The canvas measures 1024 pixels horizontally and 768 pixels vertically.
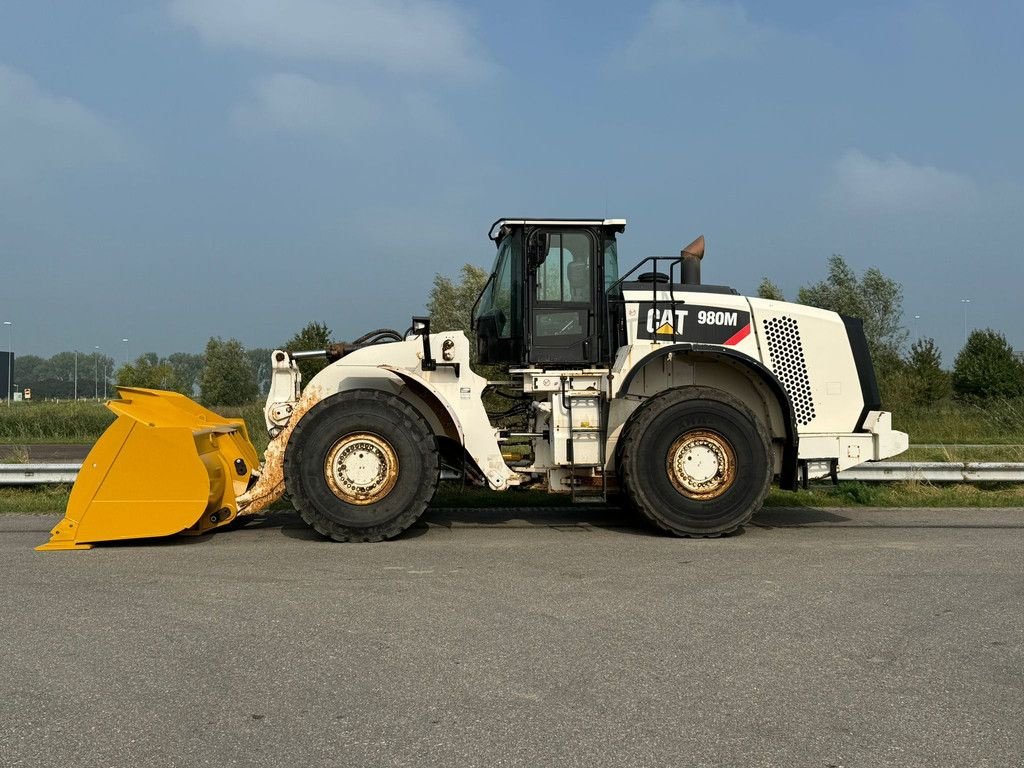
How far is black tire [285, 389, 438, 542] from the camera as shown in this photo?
774 centimetres

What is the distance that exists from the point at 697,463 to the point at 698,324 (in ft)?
4.20

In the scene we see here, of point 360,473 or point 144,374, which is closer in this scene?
point 360,473

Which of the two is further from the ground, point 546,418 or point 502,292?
point 502,292

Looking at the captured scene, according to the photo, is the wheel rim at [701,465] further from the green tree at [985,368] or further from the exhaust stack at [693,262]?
the green tree at [985,368]

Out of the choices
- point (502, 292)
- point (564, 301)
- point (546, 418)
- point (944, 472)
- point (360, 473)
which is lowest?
point (944, 472)

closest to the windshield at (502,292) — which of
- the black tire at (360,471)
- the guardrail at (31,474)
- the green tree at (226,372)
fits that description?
the black tire at (360,471)

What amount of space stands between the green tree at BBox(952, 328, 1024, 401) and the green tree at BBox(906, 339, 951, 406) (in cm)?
189

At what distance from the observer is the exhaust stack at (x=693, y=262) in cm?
927

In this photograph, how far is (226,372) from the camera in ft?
210

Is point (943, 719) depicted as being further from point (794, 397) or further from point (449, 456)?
point (449, 456)

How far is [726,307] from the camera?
27.8 feet

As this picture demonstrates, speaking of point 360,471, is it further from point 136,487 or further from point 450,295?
point 450,295

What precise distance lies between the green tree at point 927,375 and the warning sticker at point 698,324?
73.0ft

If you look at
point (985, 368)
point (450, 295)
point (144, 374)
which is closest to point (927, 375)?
point (985, 368)
